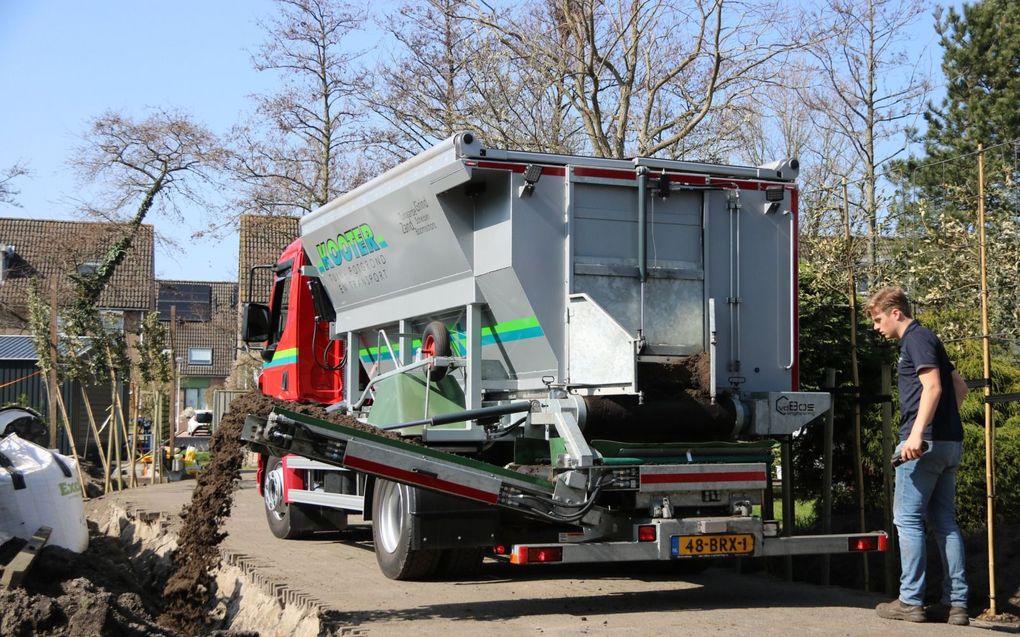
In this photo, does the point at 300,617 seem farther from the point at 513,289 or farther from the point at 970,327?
the point at 970,327

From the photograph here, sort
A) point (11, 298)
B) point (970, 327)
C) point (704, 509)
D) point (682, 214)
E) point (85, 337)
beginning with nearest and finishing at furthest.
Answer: point (704, 509)
point (682, 214)
point (970, 327)
point (85, 337)
point (11, 298)

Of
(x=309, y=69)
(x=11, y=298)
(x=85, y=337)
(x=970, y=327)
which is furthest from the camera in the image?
Result: (x=11, y=298)

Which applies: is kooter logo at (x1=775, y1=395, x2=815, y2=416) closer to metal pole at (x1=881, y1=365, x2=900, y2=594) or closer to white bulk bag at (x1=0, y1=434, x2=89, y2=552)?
metal pole at (x1=881, y1=365, x2=900, y2=594)

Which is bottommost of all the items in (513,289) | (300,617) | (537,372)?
(300,617)

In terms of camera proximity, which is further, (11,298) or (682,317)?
(11,298)

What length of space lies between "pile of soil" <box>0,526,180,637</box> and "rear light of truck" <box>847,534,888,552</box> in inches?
178

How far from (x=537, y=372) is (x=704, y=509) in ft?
5.00

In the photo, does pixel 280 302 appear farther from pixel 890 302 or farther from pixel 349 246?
pixel 890 302

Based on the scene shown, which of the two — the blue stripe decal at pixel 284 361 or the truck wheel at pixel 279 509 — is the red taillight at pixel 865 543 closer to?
the truck wheel at pixel 279 509

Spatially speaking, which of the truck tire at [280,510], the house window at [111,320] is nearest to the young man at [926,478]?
the truck tire at [280,510]

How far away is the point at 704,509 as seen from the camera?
7.91 meters

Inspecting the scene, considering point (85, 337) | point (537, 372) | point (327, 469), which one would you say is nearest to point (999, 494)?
point (537, 372)

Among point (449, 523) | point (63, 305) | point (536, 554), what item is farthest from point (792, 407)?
point (63, 305)

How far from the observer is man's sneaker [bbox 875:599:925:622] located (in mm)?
7012
